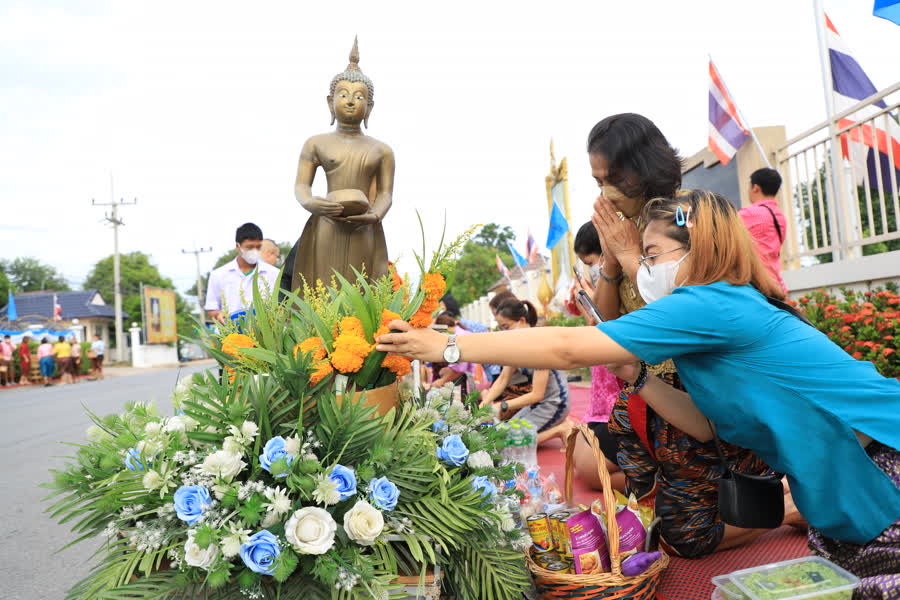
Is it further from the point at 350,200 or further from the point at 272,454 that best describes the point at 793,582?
the point at 350,200

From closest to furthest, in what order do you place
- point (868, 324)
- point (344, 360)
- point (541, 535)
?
point (344, 360), point (541, 535), point (868, 324)

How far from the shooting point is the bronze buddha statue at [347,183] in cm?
332

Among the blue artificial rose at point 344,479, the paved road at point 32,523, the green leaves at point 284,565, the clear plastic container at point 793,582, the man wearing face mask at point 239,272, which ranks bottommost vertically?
the paved road at point 32,523

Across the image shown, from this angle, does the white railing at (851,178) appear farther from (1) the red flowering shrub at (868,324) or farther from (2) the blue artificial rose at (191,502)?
(2) the blue artificial rose at (191,502)

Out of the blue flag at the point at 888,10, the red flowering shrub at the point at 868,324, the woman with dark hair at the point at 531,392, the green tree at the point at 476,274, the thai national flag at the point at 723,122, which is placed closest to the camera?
the red flowering shrub at the point at 868,324

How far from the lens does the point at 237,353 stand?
5.82 feet

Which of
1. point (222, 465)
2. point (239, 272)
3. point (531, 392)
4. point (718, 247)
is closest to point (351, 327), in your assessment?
point (222, 465)

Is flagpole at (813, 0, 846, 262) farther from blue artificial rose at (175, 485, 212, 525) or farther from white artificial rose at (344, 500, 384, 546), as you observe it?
blue artificial rose at (175, 485, 212, 525)

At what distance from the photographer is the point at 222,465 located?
1440mm

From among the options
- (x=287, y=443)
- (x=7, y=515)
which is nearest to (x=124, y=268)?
(x=7, y=515)

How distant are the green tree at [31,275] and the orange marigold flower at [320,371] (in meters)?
64.4

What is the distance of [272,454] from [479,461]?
61cm

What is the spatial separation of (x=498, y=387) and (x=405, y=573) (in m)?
3.03

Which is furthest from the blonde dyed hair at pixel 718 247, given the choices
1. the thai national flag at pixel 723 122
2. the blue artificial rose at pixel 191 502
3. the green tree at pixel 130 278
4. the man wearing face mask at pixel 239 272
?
the green tree at pixel 130 278
